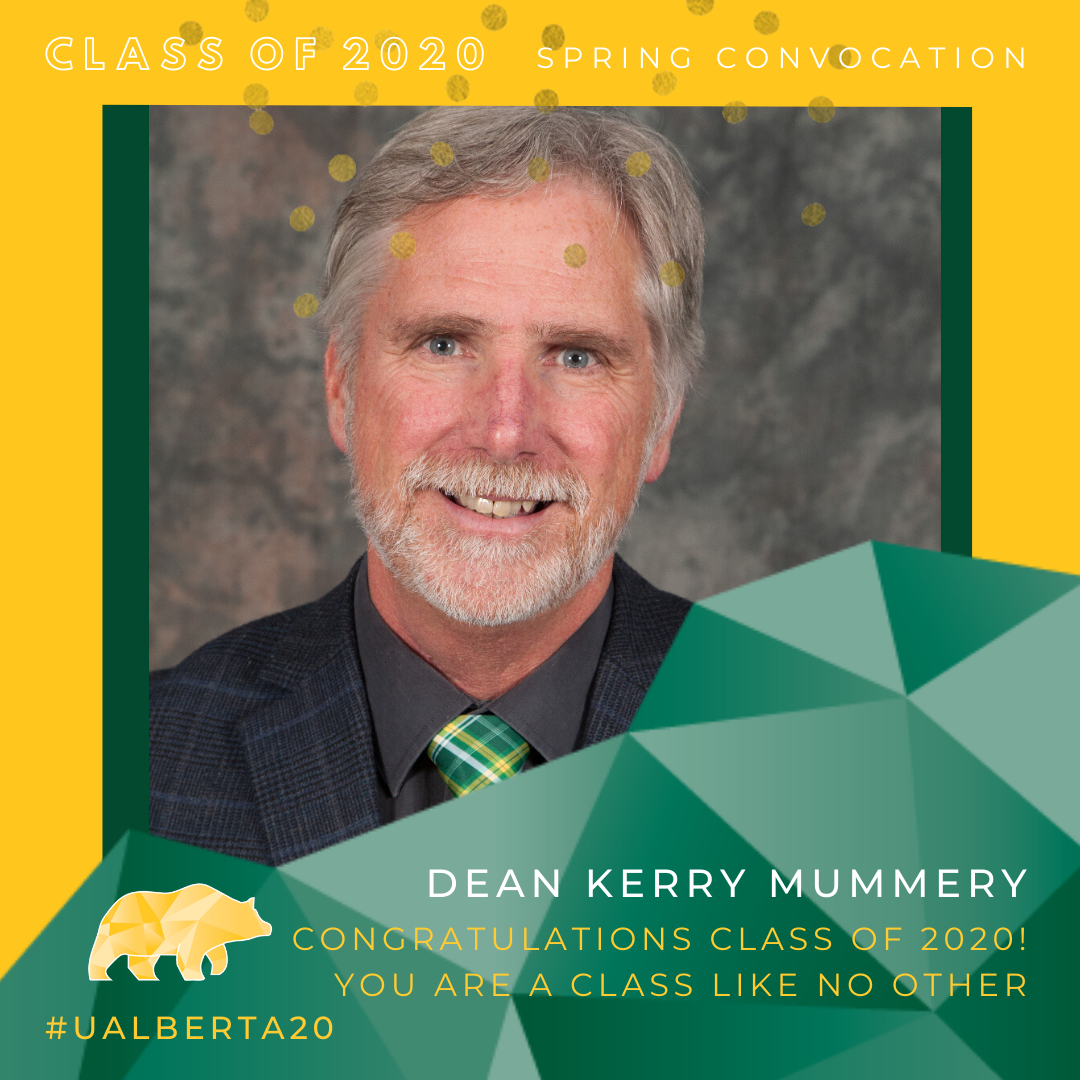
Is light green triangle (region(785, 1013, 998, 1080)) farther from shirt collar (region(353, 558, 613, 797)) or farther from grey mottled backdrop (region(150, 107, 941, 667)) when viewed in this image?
grey mottled backdrop (region(150, 107, 941, 667))

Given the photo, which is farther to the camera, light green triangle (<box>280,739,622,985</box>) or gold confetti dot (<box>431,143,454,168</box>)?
gold confetti dot (<box>431,143,454,168</box>)

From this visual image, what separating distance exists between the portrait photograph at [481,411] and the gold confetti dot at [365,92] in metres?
0.15

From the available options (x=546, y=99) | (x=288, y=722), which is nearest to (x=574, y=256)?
(x=546, y=99)

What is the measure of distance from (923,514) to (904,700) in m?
0.49

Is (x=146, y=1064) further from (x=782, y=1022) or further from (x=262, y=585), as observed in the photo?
(x=782, y=1022)

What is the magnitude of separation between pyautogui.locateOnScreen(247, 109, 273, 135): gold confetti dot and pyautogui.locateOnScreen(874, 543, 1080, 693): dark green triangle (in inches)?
58.8

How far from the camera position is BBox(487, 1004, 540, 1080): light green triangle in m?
1.85

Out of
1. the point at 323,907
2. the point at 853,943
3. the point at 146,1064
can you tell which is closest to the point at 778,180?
the point at 853,943

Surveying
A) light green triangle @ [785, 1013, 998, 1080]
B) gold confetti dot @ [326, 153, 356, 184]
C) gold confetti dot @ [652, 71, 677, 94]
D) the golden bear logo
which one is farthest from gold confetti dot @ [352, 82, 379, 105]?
light green triangle @ [785, 1013, 998, 1080]

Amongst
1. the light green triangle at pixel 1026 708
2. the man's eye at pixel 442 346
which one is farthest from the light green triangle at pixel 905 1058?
the man's eye at pixel 442 346
